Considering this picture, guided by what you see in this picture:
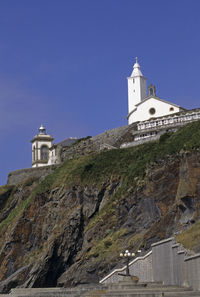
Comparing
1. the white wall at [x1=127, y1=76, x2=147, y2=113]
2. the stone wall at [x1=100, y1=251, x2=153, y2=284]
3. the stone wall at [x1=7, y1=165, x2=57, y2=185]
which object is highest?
the white wall at [x1=127, y1=76, x2=147, y2=113]

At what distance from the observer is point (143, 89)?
9106 centimetres

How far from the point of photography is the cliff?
176ft

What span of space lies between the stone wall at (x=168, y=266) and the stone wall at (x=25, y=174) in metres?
38.2

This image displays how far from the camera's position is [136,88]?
9081 cm

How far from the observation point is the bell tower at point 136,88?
89562 millimetres

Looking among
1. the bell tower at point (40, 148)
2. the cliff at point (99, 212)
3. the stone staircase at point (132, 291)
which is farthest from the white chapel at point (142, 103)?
the stone staircase at point (132, 291)

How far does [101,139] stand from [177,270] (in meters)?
46.7

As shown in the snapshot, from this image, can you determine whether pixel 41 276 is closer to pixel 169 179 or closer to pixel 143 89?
pixel 169 179

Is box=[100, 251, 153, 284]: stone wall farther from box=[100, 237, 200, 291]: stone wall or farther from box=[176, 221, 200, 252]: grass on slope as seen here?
box=[176, 221, 200, 252]: grass on slope

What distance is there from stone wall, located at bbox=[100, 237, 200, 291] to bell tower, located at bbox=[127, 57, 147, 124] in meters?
44.3

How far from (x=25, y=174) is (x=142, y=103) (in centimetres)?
2064

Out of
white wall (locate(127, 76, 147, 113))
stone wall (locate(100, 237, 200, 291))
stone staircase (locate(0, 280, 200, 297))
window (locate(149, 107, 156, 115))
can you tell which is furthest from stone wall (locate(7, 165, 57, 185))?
stone staircase (locate(0, 280, 200, 297))

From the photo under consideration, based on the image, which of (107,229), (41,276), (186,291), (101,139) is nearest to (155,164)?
(107,229)

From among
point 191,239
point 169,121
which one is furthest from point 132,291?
point 169,121
